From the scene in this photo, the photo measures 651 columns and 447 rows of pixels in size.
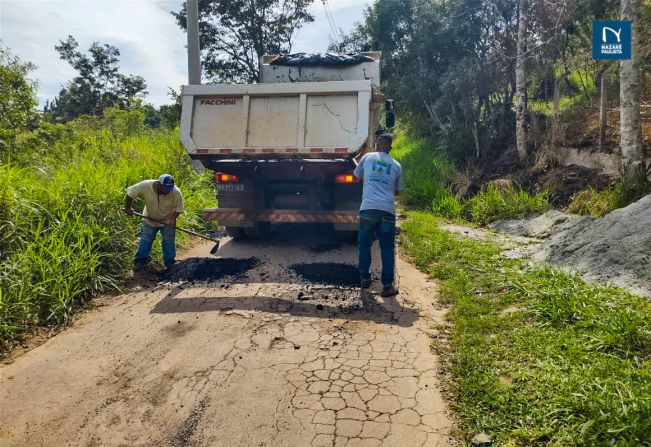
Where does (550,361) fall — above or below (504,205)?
below

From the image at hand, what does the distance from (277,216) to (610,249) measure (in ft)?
13.2

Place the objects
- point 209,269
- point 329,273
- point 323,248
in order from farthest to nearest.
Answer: point 323,248
point 209,269
point 329,273

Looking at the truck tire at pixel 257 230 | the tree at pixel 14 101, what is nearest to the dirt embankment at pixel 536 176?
the truck tire at pixel 257 230

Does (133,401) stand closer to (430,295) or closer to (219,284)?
(219,284)

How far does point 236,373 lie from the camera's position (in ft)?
9.66

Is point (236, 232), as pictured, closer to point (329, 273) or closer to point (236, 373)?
point (329, 273)

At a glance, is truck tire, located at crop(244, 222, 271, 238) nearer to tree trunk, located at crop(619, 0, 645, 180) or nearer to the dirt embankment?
the dirt embankment

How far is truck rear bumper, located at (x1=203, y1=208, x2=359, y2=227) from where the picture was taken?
589cm

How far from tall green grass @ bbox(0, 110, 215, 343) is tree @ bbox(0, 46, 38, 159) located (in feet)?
0.89

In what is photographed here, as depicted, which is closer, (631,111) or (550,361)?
(550,361)

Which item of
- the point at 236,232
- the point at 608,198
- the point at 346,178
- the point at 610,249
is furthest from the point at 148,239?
the point at 608,198

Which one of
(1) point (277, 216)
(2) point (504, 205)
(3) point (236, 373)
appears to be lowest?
(3) point (236, 373)

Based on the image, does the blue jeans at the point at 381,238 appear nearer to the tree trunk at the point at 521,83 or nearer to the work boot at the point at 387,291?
the work boot at the point at 387,291

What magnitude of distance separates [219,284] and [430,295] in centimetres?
233
